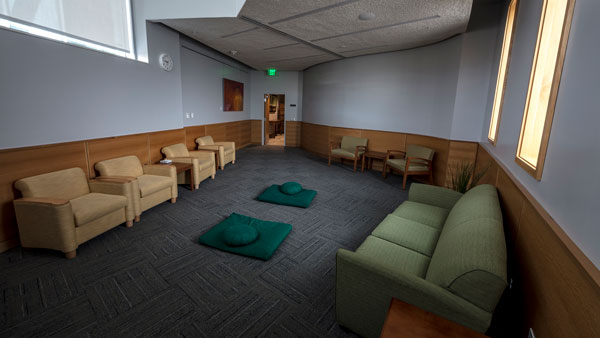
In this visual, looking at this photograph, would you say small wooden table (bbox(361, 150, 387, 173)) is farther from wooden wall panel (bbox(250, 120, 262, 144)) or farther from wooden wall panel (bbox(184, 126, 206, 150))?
wooden wall panel (bbox(250, 120, 262, 144))

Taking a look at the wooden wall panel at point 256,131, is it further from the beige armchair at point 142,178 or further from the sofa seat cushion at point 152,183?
the sofa seat cushion at point 152,183

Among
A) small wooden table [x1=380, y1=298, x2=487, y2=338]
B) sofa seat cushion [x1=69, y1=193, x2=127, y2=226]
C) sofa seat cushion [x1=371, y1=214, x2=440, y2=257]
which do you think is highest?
small wooden table [x1=380, y1=298, x2=487, y2=338]

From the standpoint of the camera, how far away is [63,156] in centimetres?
319

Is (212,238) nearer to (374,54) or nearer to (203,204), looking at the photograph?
(203,204)

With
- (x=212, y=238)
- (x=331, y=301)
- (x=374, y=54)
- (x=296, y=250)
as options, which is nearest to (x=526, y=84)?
(x=331, y=301)

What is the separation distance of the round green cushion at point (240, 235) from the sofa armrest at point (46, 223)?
144 cm

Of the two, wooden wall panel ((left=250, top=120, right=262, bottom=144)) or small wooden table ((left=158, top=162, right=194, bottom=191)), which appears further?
wooden wall panel ((left=250, top=120, right=262, bottom=144))

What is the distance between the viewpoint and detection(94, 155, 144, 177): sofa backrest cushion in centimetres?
354

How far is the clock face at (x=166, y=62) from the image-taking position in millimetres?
4586

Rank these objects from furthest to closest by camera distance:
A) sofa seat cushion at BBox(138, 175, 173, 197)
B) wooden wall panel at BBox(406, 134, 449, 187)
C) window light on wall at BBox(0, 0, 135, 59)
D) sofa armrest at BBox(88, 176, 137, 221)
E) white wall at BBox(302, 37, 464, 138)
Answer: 1. white wall at BBox(302, 37, 464, 138)
2. wooden wall panel at BBox(406, 134, 449, 187)
3. sofa seat cushion at BBox(138, 175, 173, 197)
4. sofa armrest at BBox(88, 176, 137, 221)
5. window light on wall at BBox(0, 0, 135, 59)

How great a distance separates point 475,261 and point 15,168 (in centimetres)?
403

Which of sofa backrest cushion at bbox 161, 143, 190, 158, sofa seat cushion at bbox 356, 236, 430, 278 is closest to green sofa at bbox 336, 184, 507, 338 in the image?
sofa seat cushion at bbox 356, 236, 430, 278

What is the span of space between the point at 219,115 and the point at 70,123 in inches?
173

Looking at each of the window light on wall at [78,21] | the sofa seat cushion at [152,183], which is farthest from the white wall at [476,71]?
the window light on wall at [78,21]
